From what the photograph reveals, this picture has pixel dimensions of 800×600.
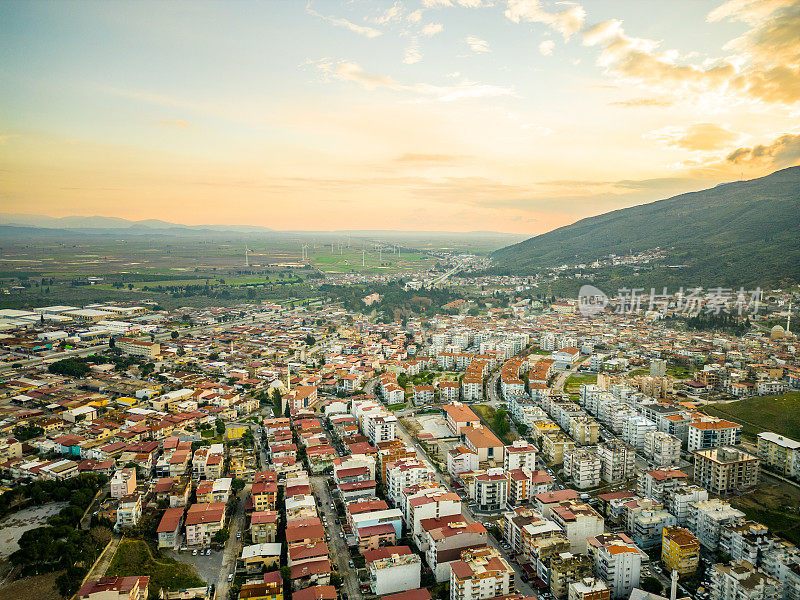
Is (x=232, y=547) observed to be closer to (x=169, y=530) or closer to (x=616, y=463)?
(x=169, y=530)

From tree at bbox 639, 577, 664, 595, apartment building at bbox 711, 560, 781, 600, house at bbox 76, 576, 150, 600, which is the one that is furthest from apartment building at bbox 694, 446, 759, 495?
house at bbox 76, 576, 150, 600

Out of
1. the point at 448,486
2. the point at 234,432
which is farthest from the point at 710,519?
the point at 234,432

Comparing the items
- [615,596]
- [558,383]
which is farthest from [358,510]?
[558,383]

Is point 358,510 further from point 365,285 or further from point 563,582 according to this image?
point 365,285

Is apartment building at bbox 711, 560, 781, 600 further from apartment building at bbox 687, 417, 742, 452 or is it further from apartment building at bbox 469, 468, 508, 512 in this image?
apartment building at bbox 687, 417, 742, 452

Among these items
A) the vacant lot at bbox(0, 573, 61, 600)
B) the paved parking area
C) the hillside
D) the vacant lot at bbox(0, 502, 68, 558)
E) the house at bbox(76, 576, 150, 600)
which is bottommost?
the paved parking area

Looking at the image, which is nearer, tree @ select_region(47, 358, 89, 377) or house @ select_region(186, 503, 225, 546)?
house @ select_region(186, 503, 225, 546)

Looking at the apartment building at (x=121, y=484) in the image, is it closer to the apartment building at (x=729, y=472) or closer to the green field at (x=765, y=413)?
the apartment building at (x=729, y=472)
